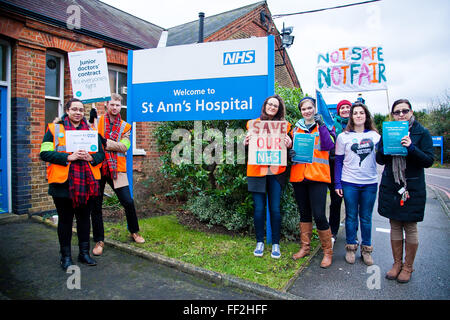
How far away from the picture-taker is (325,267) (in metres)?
3.70

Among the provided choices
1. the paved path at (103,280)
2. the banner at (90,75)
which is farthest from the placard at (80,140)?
the paved path at (103,280)

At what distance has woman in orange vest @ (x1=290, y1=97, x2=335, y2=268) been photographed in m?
3.62

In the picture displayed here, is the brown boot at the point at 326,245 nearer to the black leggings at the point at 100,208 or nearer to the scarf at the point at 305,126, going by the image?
the scarf at the point at 305,126

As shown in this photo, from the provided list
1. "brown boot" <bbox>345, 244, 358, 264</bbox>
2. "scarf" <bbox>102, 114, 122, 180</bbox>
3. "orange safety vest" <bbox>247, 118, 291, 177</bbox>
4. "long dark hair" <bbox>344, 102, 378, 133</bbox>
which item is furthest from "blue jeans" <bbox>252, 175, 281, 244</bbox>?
"scarf" <bbox>102, 114, 122, 180</bbox>

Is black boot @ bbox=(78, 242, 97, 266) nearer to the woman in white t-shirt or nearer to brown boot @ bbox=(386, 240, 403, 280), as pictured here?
the woman in white t-shirt

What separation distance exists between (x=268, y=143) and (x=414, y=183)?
5.55 ft

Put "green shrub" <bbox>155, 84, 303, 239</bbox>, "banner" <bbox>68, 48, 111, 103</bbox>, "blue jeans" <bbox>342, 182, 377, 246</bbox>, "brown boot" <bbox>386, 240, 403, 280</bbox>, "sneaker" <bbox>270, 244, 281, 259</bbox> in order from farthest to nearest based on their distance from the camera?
"green shrub" <bbox>155, 84, 303, 239</bbox> < "banner" <bbox>68, 48, 111, 103</bbox> < "sneaker" <bbox>270, 244, 281, 259</bbox> < "blue jeans" <bbox>342, 182, 377, 246</bbox> < "brown boot" <bbox>386, 240, 403, 280</bbox>

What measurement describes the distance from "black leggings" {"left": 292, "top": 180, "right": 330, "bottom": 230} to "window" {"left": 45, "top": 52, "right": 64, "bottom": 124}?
5578mm

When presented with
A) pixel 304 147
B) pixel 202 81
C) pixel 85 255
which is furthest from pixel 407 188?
pixel 85 255

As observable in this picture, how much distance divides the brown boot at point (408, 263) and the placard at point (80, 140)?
374cm

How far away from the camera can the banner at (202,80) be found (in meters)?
4.36

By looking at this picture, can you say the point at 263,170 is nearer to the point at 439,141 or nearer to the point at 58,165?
the point at 58,165

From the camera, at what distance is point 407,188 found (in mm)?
3287
